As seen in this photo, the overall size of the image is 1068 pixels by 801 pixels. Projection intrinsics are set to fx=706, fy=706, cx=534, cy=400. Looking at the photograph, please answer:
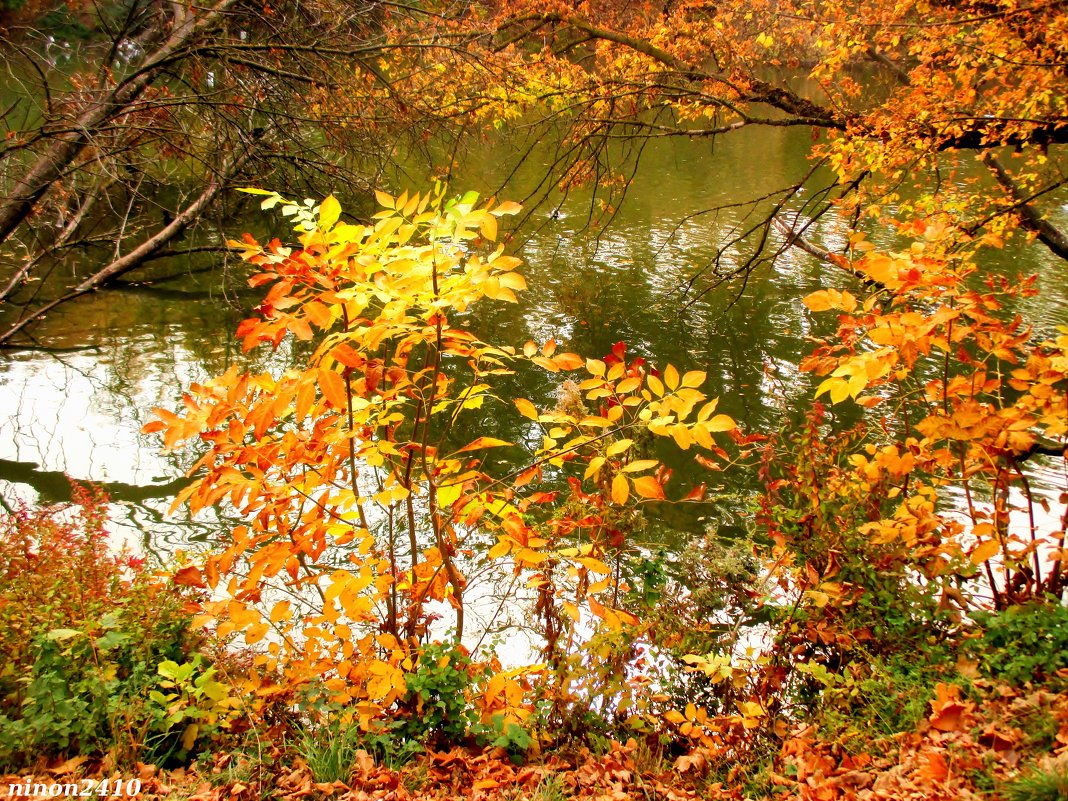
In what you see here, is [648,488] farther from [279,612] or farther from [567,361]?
[279,612]

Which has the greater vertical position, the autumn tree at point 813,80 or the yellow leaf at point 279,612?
the autumn tree at point 813,80

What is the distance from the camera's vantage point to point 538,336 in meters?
8.83

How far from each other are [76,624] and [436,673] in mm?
1550

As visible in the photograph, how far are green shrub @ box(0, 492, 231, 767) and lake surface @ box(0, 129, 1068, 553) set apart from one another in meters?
2.02

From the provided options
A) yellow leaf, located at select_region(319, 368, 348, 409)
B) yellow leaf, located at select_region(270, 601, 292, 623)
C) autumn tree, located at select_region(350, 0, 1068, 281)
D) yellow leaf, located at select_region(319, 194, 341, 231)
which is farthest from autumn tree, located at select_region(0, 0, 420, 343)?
yellow leaf, located at select_region(319, 368, 348, 409)

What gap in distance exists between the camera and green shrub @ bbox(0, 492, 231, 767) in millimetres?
2592

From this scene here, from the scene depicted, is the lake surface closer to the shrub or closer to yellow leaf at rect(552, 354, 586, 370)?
the shrub

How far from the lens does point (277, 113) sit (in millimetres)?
5652

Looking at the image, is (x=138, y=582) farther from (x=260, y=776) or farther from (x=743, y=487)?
(x=743, y=487)

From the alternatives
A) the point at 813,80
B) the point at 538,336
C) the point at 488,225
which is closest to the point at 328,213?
the point at 488,225

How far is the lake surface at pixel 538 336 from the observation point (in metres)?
6.00

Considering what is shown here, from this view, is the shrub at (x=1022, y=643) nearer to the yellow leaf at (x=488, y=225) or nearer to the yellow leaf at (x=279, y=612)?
the yellow leaf at (x=488, y=225)

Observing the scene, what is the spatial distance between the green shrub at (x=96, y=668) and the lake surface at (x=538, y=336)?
2020 millimetres

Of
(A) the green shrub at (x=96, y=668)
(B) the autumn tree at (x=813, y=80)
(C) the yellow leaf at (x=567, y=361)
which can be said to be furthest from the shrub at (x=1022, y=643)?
(A) the green shrub at (x=96, y=668)
